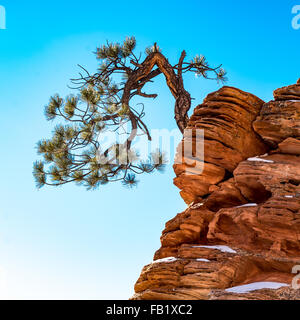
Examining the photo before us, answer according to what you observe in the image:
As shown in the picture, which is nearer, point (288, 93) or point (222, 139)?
point (222, 139)

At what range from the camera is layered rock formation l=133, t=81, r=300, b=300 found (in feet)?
22.9

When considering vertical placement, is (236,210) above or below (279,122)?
below

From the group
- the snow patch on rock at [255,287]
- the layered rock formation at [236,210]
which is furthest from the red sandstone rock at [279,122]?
the snow patch on rock at [255,287]

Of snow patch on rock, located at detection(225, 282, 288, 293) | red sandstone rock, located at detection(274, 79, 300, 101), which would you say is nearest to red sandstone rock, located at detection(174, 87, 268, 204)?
red sandstone rock, located at detection(274, 79, 300, 101)

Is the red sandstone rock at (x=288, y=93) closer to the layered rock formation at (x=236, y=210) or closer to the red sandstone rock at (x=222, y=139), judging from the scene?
the layered rock formation at (x=236, y=210)

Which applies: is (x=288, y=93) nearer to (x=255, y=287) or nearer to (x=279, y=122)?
(x=279, y=122)

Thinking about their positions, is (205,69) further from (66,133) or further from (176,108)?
(66,133)

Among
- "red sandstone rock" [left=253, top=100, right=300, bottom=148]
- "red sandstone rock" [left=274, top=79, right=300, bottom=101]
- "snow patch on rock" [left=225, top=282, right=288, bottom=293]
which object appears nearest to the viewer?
"snow patch on rock" [left=225, top=282, right=288, bottom=293]

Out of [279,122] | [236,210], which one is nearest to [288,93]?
[279,122]

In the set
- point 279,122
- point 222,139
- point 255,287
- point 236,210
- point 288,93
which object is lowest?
point 255,287

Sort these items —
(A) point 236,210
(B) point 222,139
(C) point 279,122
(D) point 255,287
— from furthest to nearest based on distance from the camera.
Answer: (B) point 222,139, (C) point 279,122, (A) point 236,210, (D) point 255,287

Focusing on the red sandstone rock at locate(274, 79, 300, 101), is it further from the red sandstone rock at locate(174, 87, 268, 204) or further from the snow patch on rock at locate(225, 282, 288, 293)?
the snow patch on rock at locate(225, 282, 288, 293)

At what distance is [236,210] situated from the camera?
7.74 metres
